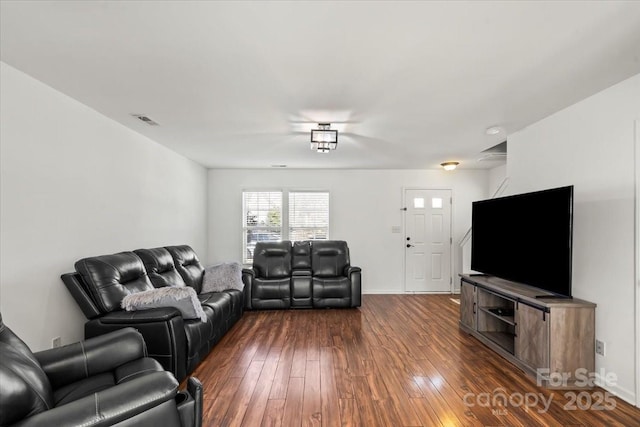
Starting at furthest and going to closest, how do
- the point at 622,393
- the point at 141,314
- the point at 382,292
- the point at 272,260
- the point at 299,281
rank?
1. the point at 382,292
2. the point at 272,260
3. the point at 299,281
4. the point at 141,314
5. the point at 622,393

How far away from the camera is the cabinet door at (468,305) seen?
350 centimetres

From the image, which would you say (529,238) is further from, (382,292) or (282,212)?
(282,212)

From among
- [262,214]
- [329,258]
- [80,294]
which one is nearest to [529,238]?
[329,258]

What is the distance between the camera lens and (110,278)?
261 cm

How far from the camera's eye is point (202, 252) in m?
5.70

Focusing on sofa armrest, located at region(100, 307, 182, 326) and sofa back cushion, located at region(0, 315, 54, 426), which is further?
sofa armrest, located at region(100, 307, 182, 326)

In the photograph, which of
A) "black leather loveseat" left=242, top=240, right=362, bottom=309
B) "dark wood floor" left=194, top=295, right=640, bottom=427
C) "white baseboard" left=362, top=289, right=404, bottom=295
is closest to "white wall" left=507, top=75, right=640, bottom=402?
"dark wood floor" left=194, top=295, right=640, bottom=427

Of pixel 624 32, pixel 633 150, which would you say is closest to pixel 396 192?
pixel 633 150

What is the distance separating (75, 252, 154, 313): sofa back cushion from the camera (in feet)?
8.12

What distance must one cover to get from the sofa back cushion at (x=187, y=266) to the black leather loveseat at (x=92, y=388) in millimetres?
1924

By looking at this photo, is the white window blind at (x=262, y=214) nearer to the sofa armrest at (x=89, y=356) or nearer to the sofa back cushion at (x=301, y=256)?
the sofa back cushion at (x=301, y=256)

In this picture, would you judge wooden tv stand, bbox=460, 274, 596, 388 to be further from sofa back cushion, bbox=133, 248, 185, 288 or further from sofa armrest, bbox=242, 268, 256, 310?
sofa back cushion, bbox=133, 248, 185, 288

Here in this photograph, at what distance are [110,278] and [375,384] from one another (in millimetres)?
2488

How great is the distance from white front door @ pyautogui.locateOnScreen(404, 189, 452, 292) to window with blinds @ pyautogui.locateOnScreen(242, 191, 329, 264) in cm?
171
